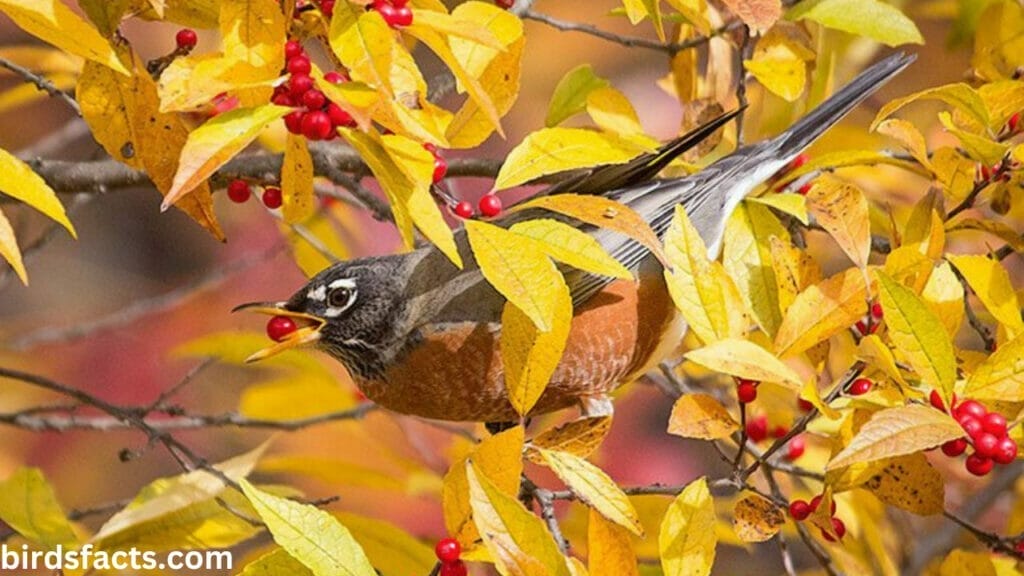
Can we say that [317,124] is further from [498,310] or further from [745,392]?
[498,310]

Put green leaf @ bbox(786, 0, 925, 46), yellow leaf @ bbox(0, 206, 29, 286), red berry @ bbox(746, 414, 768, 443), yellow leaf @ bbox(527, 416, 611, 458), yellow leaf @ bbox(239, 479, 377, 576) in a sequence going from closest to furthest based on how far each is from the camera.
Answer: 1. yellow leaf @ bbox(0, 206, 29, 286)
2. yellow leaf @ bbox(239, 479, 377, 576)
3. yellow leaf @ bbox(527, 416, 611, 458)
4. green leaf @ bbox(786, 0, 925, 46)
5. red berry @ bbox(746, 414, 768, 443)

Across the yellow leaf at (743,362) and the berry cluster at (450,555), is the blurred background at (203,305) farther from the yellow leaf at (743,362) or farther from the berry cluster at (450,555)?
the yellow leaf at (743,362)

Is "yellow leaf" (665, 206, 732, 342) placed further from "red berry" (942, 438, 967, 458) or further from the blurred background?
the blurred background

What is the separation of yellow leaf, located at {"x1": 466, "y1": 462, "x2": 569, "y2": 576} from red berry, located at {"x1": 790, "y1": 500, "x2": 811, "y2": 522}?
1.36 feet

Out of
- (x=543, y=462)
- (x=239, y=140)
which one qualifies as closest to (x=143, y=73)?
(x=239, y=140)

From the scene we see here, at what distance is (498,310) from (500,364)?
0.28 ft

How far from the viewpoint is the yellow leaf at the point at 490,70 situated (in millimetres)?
1366

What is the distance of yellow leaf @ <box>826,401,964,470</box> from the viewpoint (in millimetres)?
1195

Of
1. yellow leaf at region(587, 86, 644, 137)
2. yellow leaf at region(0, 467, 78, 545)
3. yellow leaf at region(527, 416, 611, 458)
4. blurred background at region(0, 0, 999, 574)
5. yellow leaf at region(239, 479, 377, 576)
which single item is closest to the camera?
yellow leaf at region(239, 479, 377, 576)

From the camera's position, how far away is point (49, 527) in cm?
167

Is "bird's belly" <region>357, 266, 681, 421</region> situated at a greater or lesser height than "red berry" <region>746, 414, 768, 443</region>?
greater

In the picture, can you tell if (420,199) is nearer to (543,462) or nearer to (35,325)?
(543,462)

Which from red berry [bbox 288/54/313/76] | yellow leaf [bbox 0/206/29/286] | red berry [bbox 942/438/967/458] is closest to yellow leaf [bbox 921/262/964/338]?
red berry [bbox 942/438/967/458]

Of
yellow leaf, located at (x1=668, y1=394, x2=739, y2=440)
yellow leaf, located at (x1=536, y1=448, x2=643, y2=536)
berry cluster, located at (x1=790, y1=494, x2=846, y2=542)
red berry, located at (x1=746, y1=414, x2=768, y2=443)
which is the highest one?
yellow leaf, located at (x1=668, y1=394, x2=739, y2=440)
